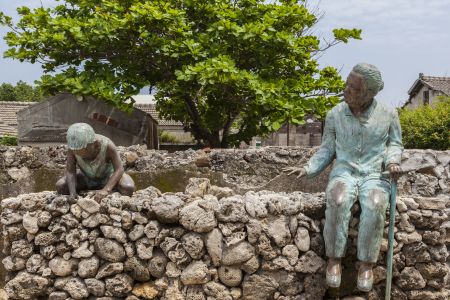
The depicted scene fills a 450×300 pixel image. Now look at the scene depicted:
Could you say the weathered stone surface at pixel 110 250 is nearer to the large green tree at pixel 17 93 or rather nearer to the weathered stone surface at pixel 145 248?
the weathered stone surface at pixel 145 248

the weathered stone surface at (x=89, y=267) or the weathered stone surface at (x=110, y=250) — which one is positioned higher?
the weathered stone surface at (x=110, y=250)

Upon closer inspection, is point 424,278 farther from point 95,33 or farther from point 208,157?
point 95,33

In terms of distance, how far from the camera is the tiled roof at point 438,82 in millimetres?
26075

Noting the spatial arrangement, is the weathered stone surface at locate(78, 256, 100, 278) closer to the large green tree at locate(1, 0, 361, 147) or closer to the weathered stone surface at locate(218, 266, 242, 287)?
the weathered stone surface at locate(218, 266, 242, 287)

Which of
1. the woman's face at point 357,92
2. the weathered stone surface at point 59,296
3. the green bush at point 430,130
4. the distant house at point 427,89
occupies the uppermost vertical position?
the distant house at point 427,89

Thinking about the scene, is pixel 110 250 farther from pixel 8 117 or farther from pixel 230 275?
pixel 8 117

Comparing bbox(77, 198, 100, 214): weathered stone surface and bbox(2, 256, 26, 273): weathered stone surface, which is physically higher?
bbox(77, 198, 100, 214): weathered stone surface

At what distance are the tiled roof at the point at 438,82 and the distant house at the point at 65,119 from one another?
20628 mm

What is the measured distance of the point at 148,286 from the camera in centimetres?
418

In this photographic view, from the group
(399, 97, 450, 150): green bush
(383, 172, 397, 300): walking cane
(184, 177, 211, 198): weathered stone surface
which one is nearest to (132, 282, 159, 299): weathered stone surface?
(184, 177, 211, 198): weathered stone surface

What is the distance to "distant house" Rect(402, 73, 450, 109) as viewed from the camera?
1024 inches

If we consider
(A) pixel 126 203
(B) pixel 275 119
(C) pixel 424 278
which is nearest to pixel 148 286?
(A) pixel 126 203

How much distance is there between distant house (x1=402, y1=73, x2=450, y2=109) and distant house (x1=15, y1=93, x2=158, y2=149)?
19.7m

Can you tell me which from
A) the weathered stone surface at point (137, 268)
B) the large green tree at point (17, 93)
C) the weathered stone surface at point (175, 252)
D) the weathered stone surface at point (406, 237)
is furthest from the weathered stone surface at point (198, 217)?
the large green tree at point (17, 93)
